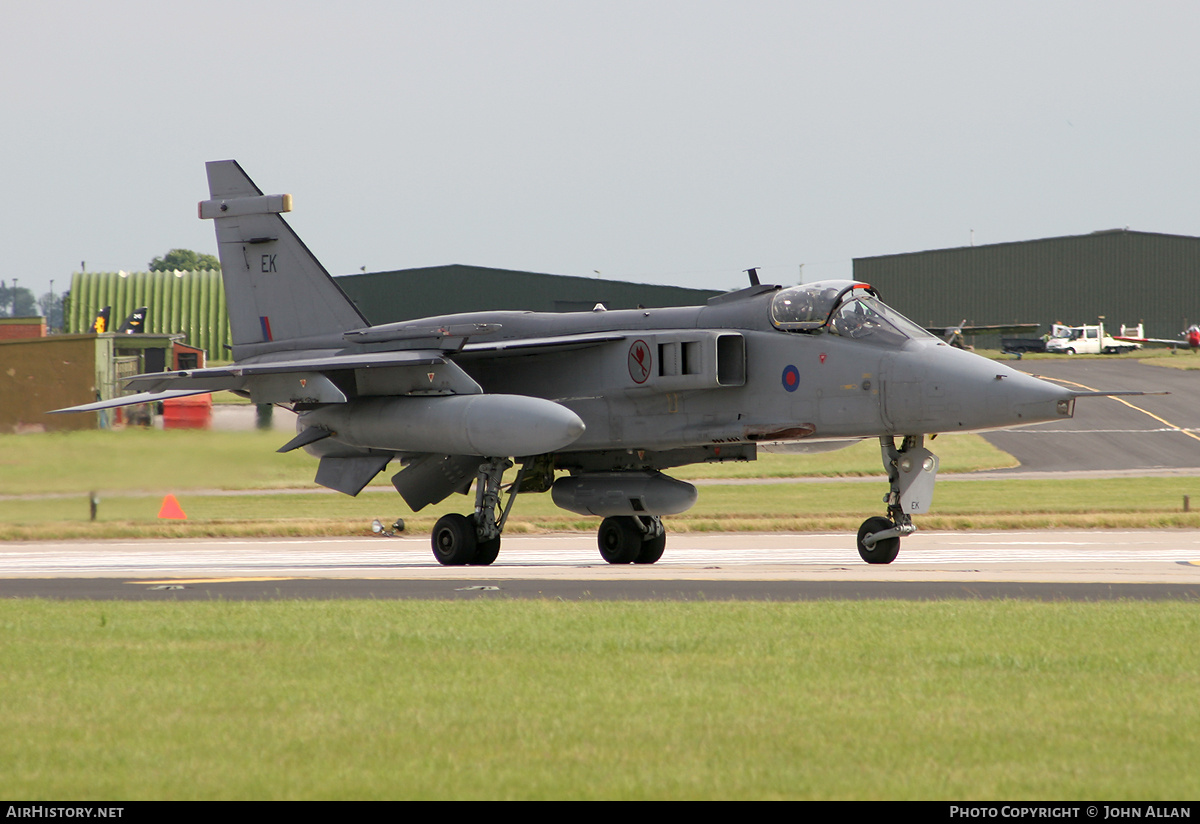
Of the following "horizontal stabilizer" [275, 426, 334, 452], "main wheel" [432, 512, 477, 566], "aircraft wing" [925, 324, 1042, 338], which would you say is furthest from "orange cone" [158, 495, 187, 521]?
"aircraft wing" [925, 324, 1042, 338]

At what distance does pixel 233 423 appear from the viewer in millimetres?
21844

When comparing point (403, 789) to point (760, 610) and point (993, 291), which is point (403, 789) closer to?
point (760, 610)

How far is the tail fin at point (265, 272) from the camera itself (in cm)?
2122

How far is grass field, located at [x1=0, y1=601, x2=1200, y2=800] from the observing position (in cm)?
578

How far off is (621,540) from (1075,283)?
3026 inches

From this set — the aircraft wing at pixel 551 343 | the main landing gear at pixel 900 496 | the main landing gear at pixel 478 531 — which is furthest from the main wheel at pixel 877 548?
the main landing gear at pixel 478 531

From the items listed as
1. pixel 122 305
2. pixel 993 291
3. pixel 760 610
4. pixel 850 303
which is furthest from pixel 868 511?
pixel 122 305

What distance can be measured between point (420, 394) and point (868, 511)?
54.2ft

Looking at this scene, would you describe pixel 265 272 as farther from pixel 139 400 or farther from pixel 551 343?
pixel 551 343

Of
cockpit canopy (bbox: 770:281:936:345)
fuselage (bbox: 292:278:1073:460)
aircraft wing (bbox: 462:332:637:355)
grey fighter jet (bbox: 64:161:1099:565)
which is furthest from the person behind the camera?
aircraft wing (bbox: 462:332:637:355)

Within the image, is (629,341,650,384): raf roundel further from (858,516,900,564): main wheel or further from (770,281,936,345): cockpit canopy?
(858,516,900,564): main wheel

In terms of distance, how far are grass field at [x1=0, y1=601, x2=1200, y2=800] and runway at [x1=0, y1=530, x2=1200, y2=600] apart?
2.86 meters

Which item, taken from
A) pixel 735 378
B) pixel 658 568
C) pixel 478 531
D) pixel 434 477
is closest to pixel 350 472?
pixel 434 477
